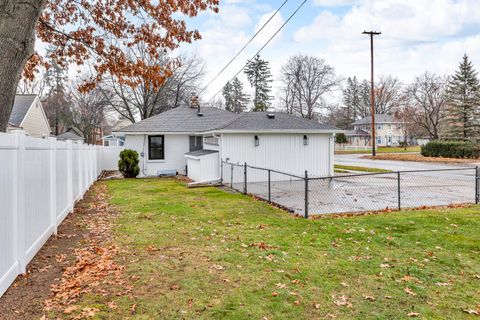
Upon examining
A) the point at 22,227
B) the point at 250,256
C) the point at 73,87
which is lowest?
the point at 250,256

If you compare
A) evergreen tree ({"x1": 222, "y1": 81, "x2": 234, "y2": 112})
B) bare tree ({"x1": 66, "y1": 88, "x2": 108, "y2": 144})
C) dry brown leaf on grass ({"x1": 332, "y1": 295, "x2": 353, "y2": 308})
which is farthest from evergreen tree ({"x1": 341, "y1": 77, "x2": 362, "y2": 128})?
dry brown leaf on grass ({"x1": 332, "y1": 295, "x2": 353, "y2": 308})

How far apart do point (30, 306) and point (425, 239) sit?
610 centimetres

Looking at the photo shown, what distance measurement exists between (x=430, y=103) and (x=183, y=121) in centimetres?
3743

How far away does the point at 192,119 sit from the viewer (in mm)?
21641

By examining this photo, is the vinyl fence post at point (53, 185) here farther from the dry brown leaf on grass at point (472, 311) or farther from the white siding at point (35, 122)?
the white siding at point (35, 122)

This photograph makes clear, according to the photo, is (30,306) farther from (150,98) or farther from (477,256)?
(150,98)

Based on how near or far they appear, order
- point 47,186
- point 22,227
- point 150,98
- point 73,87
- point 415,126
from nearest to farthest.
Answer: point 22,227, point 47,186, point 150,98, point 73,87, point 415,126

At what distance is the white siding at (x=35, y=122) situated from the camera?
952 inches

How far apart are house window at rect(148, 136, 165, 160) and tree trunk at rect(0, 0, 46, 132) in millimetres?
15055

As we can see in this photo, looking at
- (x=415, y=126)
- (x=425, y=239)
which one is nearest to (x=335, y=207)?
(x=425, y=239)

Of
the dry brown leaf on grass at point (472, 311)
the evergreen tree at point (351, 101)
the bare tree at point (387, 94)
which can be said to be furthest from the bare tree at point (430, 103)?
the dry brown leaf on grass at point (472, 311)

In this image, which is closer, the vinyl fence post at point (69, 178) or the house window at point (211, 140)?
the vinyl fence post at point (69, 178)

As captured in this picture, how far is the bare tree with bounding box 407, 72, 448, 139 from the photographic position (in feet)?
145

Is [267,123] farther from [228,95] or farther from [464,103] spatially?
[228,95]
